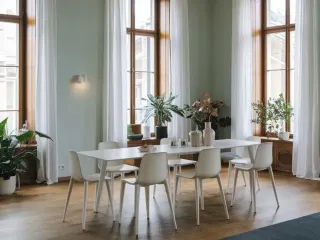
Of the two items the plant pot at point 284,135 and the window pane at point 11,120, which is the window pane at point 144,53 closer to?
the window pane at point 11,120

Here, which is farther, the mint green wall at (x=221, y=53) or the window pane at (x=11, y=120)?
the mint green wall at (x=221, y=53)

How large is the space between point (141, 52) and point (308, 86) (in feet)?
10.5

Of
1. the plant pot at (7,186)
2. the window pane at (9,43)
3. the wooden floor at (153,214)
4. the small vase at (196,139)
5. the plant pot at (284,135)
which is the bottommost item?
the wooden floor at (153,214)

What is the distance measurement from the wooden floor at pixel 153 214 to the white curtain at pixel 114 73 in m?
1.24

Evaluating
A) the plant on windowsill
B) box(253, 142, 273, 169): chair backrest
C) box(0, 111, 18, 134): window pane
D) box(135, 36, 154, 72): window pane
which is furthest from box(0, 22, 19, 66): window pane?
the plant on windowsill

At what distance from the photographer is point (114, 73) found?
24.9 ft

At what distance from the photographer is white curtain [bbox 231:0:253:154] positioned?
8.42m

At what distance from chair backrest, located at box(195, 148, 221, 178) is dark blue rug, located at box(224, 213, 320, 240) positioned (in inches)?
58.7

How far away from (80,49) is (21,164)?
2167 mm

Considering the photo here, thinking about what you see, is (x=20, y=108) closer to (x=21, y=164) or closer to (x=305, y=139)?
(x=21, y=164)

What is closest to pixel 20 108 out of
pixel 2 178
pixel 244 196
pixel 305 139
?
pixel 2 178

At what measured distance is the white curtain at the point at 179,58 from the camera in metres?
8.52

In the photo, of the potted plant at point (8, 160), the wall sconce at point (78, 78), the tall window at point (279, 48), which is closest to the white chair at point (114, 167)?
the potted plant at point (8, 160)

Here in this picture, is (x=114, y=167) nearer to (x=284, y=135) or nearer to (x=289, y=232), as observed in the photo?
(x=289, y=232)
